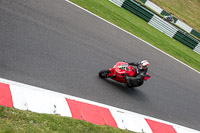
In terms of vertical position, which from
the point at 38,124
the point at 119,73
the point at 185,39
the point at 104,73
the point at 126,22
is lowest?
the point at 38,124

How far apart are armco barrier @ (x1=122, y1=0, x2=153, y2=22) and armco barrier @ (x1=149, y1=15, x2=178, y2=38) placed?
0.46 m

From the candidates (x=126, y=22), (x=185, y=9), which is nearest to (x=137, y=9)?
(x=126, y=22)

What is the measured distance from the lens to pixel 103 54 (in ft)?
33.6

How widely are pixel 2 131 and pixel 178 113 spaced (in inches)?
286

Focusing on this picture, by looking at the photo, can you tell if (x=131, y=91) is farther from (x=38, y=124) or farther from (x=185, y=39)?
(x=185, y=39)

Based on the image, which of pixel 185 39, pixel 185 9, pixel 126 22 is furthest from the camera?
pixel 185 9

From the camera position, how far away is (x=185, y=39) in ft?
63.8

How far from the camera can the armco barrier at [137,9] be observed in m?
18.5

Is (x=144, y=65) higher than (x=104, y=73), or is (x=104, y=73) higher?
(x=144, y=65)

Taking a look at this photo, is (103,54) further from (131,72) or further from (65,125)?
(65,125)

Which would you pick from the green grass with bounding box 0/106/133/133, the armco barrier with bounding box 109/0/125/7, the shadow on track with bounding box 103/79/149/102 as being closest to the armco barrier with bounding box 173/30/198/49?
the armco barrier with bounding box 109/0/125/7

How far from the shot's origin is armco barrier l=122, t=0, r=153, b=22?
18.5 m

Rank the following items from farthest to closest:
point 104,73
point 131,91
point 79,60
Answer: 1. point 131,91
2. point 79,60
3. point 104,73

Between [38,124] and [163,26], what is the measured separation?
16.3m
